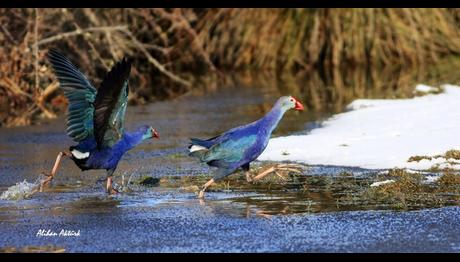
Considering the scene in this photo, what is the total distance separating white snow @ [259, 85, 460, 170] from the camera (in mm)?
10156

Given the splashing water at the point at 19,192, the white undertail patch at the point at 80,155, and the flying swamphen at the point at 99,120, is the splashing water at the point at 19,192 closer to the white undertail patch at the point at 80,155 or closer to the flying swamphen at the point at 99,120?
the flying swamphen at the point at 99,120

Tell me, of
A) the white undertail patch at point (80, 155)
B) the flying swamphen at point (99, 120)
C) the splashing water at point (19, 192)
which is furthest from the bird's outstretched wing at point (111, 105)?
the splashing water at point (19, 192)

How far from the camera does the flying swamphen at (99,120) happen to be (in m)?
8.75

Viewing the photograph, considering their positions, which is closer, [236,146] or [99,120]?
[236,146]

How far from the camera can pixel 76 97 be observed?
939 centimetres

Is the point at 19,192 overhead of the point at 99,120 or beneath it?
beneath

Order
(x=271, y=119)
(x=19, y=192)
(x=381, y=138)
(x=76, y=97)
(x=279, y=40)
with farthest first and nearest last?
1. (x=279, y=40)
2. (x=381, y=138)
3. (x=76, y=97)
4. (x=19, y=192)
5. (x=271, y=119)

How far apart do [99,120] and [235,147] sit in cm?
123

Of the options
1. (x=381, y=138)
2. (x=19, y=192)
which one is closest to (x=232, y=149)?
(x=19, y=192)

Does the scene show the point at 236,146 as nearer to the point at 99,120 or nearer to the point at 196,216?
the point at 196,216

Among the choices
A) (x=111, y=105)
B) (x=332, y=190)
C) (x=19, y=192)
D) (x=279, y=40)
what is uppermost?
(x=111, y=105)
